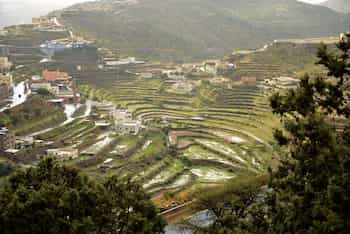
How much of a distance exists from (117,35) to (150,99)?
2754cm

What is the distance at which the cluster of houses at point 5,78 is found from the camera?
104ft

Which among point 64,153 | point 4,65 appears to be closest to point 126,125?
point 64,153

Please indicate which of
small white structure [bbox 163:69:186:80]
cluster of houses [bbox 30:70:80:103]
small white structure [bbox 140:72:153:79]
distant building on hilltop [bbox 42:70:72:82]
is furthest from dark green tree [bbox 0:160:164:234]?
small white structure [bbox 140:72:153:79]

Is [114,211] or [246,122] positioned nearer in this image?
[114,211]

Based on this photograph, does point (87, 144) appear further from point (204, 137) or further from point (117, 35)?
point (117, 35)

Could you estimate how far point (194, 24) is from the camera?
91750mm

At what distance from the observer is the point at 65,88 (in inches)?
1363

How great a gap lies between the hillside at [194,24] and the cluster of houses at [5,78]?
20485 millimetres

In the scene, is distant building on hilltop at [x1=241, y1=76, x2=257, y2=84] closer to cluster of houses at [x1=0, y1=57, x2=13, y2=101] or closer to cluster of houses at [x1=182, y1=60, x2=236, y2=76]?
cluster of houses at [x1=182, y1=60, x2=236, y2=76]

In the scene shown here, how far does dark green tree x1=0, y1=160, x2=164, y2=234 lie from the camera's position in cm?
916

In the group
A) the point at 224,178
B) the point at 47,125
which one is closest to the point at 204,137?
the point at 224,178

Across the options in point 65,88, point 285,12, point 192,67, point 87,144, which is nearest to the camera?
point 87,144

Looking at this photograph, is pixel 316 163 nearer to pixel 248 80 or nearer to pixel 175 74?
pixel 248 80

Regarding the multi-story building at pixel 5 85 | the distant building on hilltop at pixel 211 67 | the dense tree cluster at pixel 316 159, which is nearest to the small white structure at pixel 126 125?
the multi-story building at pixel 5 85
